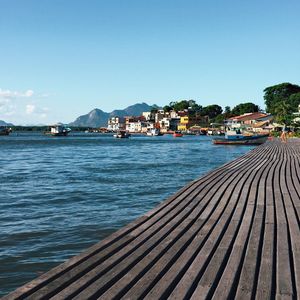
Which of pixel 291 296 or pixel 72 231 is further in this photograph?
pixel 72 231

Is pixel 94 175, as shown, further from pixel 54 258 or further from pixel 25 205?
pixel 54 258

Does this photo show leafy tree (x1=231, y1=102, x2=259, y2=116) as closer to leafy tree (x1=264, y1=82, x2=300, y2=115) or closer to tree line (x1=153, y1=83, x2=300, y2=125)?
tree line (x1=153, y1=83, x2=300, y2=125)

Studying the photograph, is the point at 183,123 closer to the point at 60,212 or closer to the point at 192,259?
the point at 60,212

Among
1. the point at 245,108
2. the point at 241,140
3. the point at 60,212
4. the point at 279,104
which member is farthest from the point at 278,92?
the point at 60,212

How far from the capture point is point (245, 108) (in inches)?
6909

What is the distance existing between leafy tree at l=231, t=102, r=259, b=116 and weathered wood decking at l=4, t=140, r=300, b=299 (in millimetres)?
169982

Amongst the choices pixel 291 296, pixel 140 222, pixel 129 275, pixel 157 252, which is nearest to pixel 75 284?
pixel 129 275

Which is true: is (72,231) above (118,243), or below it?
below

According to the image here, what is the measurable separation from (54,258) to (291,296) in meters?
6.23

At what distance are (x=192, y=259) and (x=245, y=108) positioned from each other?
576 feet

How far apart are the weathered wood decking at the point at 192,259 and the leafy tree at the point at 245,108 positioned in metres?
170

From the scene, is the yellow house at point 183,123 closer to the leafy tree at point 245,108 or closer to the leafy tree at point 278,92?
the leafy tree at point 245,108

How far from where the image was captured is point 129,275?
196 inches

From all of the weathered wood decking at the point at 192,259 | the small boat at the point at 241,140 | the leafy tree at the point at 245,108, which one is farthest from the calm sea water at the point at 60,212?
the leafy tree at the point at 245,108
